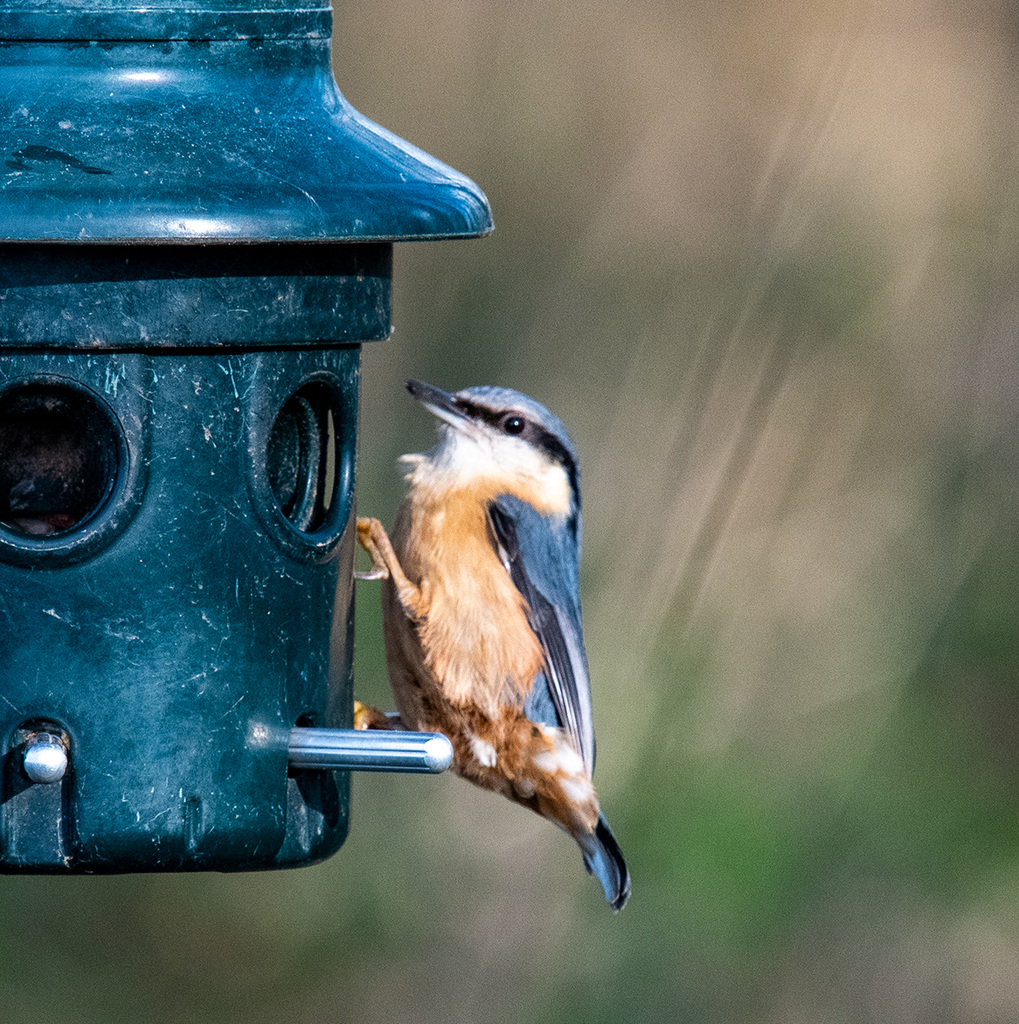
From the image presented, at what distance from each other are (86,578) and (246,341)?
0.52m

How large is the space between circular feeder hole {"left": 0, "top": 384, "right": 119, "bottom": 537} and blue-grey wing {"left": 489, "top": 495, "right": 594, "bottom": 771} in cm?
121

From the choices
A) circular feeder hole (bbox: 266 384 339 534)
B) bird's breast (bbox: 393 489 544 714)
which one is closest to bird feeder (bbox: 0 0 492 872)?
circular feeder hole (bbox: 266 384 339 534)

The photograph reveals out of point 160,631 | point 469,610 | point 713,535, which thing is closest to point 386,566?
point 469,610

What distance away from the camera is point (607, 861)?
15.7 feet

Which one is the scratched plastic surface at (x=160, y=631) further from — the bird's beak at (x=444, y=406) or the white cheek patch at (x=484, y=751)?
the white cheek patch at (x=484, y=751)

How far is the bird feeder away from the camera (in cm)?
343

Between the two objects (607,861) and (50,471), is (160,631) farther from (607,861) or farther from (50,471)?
(607,861)

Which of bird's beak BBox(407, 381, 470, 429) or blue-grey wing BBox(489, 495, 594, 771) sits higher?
bird's beak BBox(407, 381, 470, 429)

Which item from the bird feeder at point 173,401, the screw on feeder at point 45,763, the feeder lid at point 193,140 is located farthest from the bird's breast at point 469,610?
the screw on feeder at point 45,763

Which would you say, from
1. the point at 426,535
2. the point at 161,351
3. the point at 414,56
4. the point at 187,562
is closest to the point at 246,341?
the point at 161,351

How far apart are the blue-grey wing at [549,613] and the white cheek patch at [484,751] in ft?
0.47

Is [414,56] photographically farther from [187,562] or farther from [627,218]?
[187,562]

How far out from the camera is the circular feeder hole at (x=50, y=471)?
3.69 m

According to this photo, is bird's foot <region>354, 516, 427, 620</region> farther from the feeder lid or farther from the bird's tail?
the feeder lid
